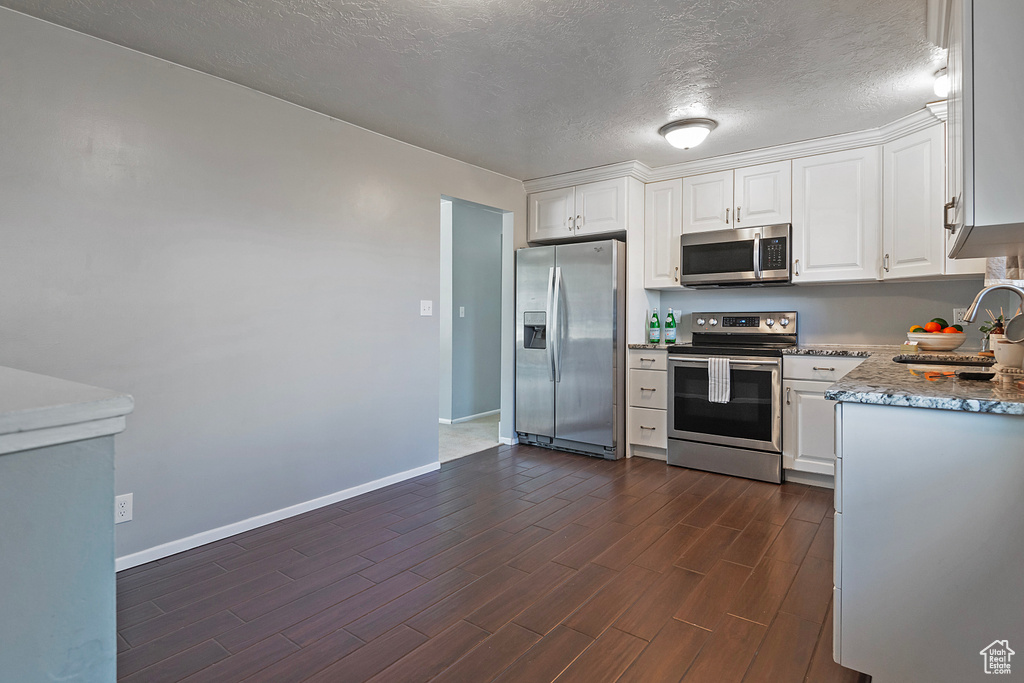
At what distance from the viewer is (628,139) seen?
11.5ft

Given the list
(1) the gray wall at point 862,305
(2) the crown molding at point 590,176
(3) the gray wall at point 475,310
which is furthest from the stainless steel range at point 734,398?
(3) the gray wall at point 475,310

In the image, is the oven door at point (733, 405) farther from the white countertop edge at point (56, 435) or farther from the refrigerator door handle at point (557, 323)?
the white countertop edge at point (56, 435)

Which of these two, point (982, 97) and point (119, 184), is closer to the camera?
point (982, 97)

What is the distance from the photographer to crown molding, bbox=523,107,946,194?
3089mm

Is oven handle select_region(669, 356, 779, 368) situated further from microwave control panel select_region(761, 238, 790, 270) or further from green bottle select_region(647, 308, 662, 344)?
microwave control panel select_region(761, 238, 790, 270)

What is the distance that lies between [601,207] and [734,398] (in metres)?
1.76

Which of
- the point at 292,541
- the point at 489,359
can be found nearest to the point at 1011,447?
the point at 292,541

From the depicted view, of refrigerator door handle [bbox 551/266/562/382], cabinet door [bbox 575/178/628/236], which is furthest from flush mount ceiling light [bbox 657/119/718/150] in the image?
refrigerator door handle [bbox 551/266/562/382]

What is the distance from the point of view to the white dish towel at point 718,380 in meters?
3.63

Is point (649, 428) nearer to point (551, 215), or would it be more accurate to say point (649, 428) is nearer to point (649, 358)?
point (649, 358)

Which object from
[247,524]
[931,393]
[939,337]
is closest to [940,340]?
[939,337]

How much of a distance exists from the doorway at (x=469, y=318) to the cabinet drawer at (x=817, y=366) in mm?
2650

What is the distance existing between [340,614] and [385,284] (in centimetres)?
201

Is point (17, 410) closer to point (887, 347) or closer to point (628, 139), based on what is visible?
point (628, 139)
